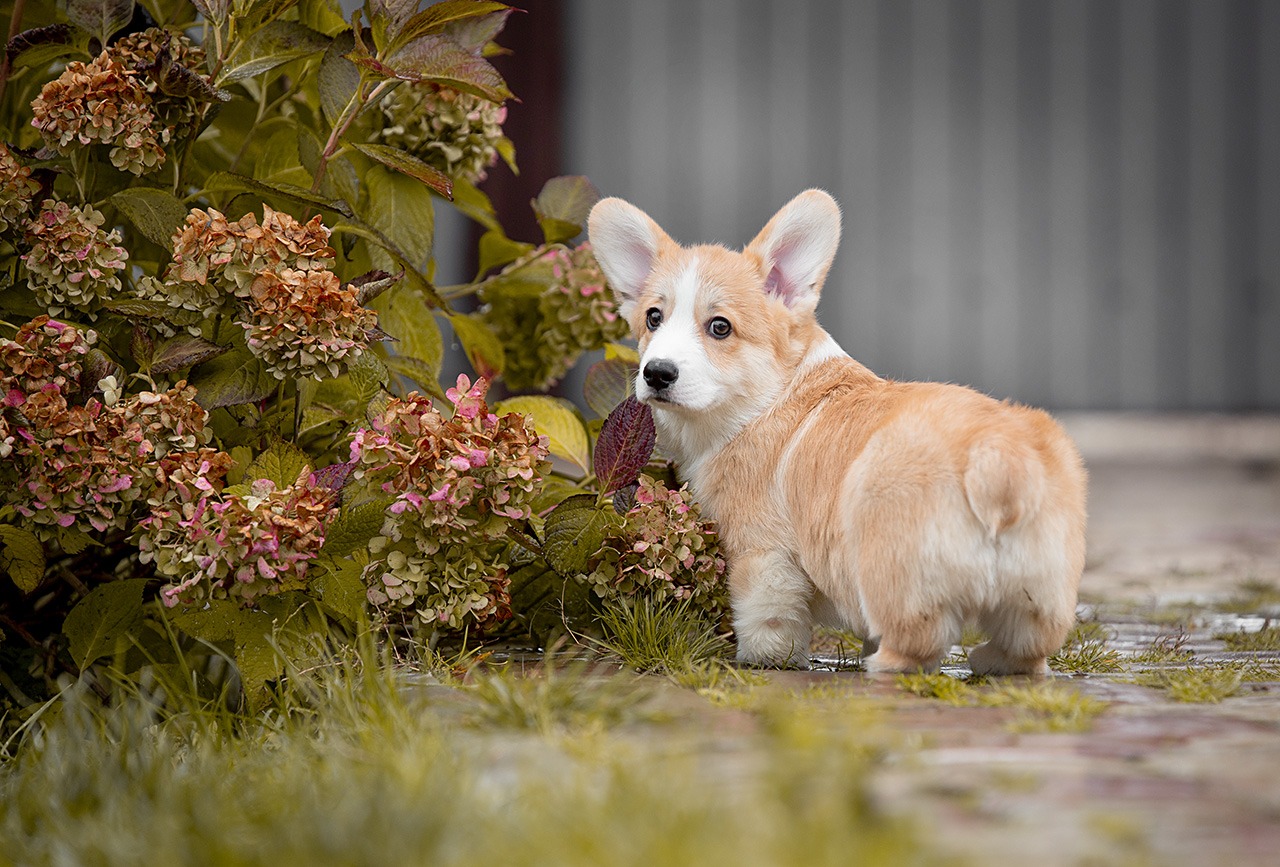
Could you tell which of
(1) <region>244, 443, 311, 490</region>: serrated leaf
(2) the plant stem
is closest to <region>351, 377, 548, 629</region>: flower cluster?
(1) <region>244, 443, 311, 490</region>: serrated leaf

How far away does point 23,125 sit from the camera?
2678mm

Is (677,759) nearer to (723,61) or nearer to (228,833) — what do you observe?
(228,833)

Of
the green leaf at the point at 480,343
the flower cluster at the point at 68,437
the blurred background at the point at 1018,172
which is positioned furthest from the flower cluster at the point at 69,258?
the blurred background at the point at 1018,172

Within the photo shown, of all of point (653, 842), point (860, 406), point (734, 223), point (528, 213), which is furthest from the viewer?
point (734, 223)

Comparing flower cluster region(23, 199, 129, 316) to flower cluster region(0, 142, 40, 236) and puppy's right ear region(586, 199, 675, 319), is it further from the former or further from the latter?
puppy's right ear region(586, 199, 675, 319)

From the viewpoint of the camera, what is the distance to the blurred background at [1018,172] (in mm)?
7535

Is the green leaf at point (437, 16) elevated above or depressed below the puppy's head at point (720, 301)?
above

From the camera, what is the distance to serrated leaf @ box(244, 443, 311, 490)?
210 cm

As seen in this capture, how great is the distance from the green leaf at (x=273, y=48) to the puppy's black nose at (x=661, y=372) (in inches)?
36.8

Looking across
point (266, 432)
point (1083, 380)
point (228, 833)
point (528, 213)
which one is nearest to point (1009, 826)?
point (228, 833)

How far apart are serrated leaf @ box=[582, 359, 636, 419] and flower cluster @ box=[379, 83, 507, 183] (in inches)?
23.2

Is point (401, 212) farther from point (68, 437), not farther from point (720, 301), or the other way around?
point (68, 437)

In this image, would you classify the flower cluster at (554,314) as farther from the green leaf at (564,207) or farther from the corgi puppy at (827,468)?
the corgi puppy at (827,468)

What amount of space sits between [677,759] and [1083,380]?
290 inches
